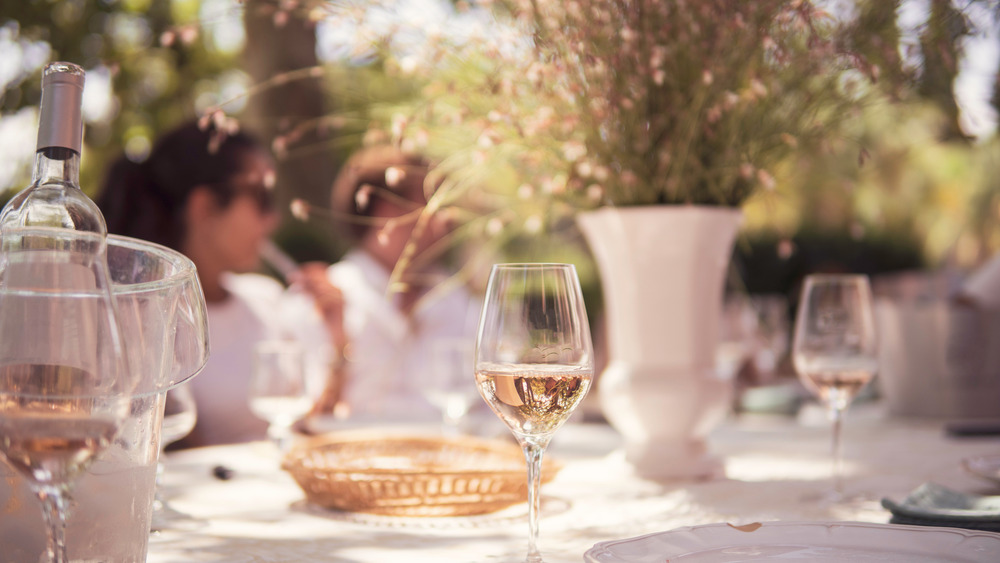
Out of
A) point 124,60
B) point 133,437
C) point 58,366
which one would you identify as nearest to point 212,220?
point 124,60

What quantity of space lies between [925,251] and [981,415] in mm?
9015

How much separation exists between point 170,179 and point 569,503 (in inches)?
82.1

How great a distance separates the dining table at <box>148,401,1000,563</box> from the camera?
909 millimetres

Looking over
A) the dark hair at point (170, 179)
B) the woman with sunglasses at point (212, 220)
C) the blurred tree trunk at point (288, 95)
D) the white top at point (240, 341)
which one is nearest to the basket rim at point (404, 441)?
the white top at point (240, 341)

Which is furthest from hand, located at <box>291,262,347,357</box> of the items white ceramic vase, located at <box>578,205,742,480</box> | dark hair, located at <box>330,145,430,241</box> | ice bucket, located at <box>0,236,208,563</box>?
ice bucket, located at <box>0,236,208,563</box>

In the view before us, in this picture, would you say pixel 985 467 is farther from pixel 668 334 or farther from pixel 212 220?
pixel 212 220

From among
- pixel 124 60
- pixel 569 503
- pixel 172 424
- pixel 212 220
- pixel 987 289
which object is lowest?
pixel 569 503

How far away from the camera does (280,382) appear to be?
55.2 inches

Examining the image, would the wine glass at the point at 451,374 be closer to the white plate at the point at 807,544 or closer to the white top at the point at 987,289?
the white plate at the point at 807,544

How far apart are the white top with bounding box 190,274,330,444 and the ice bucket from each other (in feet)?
5.52

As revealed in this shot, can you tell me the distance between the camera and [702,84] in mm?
1274

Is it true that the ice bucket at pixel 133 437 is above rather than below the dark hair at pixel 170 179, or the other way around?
below

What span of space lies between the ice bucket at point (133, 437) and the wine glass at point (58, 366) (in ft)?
0.17

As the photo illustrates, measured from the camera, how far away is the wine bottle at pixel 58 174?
658 mm
